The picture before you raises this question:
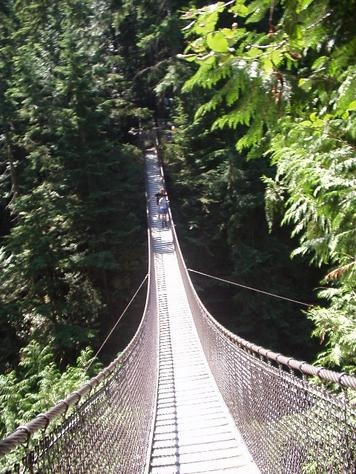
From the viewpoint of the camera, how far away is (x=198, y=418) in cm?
384

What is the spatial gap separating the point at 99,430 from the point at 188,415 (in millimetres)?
1977

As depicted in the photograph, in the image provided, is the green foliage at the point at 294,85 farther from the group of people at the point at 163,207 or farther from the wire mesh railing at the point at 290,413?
the group of people at the point at 163,207

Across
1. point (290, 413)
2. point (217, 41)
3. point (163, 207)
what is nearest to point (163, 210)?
point (163, 207)

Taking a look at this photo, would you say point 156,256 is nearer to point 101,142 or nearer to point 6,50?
point 101,142

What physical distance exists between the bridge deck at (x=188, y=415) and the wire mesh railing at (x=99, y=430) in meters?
0.15

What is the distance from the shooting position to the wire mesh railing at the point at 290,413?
1430 millimetres

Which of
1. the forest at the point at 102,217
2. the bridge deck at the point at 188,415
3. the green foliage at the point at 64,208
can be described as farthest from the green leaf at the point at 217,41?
the green foliage at the point at 64,208

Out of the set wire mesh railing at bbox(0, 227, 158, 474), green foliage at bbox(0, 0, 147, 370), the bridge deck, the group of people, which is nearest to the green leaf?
wire mesh railing at bbox(0, 227, 158, 474)

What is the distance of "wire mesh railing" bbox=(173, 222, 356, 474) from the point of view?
4.69 ft

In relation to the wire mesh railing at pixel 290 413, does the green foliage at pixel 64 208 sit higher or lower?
higher

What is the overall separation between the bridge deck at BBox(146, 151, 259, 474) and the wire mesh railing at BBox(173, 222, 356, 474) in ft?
0.51

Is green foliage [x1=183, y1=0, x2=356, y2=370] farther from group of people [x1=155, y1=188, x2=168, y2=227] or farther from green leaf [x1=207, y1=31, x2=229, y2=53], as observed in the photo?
group of people [x1=155, y1=188, x2=168, y2=227]

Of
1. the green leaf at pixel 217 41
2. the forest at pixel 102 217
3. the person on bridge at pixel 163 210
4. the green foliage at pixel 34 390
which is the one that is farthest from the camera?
the person on bridge at pixel 163 210

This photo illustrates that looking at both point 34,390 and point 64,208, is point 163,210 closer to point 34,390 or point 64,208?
point 64,208
